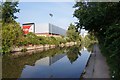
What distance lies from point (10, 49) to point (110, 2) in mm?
27556

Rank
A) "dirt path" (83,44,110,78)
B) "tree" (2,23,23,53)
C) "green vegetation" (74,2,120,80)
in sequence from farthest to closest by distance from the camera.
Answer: "tree" (2,23,23,53), "dirt path" (83,44,110,78), "green vegetation" (74,2,120,80)

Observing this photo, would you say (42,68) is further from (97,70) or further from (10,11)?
(10,11)

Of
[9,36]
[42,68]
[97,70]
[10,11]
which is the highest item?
[10,11]

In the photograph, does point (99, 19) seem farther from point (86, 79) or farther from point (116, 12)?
point (86, 79)

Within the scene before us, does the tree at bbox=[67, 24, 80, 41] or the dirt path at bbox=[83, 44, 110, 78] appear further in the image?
the tree at bbox=[67, 24, 80, 41]

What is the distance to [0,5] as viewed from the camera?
134ft

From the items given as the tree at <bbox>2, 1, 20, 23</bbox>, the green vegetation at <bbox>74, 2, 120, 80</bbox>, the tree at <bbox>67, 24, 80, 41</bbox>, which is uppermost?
the tree at <bbox>2, 1, 20, 23</bbox>

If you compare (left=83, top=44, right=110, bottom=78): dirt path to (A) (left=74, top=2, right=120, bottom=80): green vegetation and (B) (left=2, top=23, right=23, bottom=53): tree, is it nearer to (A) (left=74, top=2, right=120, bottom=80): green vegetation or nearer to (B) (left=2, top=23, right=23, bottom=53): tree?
(A) (left=74, top=2, right=120, bottom=80): green vegetation

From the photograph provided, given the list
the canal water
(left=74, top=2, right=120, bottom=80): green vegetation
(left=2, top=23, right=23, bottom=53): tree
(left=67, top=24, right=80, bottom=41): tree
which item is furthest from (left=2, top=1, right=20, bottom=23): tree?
(left=67, top=24, right=80, bottom=41): tree

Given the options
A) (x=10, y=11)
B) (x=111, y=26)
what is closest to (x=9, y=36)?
(x=10, y=11)

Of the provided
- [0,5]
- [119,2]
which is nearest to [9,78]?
[119,2]

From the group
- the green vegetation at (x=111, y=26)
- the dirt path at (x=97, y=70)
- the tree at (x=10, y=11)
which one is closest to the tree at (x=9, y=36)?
the tree at (x=10, y=11)

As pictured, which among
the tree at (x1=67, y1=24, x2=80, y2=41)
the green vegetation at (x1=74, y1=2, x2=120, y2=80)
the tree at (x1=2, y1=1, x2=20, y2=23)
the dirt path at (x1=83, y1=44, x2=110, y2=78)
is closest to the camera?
the green vegetation at (x1=74, y1=2, x2=120, y2=80)

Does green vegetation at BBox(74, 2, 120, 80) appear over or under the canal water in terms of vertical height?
over
